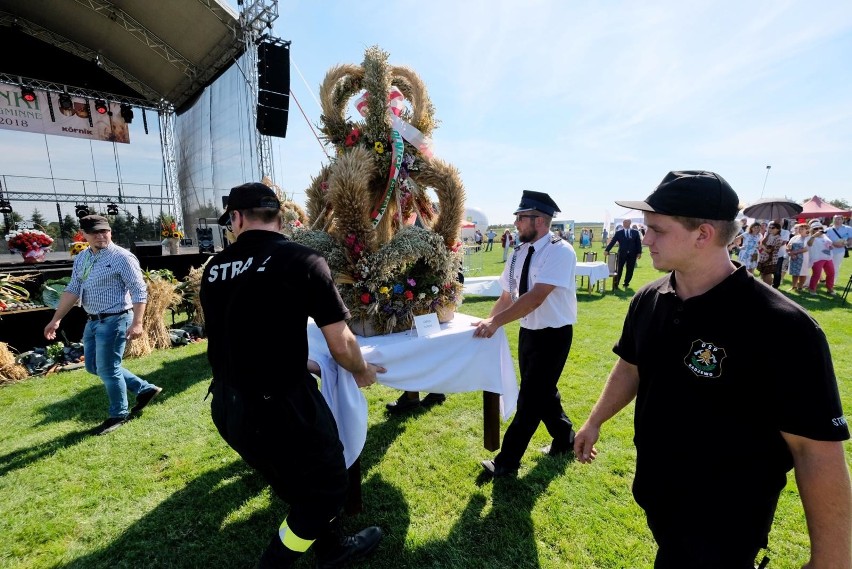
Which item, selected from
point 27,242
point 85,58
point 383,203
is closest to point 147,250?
point 27,242

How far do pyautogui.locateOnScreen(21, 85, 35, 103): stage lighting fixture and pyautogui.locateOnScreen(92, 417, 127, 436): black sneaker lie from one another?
1738 centimetres

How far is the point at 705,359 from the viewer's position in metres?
1.25

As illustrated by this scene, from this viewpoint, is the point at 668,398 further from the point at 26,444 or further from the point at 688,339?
the point at 26,444

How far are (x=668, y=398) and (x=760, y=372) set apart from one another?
0.29 m

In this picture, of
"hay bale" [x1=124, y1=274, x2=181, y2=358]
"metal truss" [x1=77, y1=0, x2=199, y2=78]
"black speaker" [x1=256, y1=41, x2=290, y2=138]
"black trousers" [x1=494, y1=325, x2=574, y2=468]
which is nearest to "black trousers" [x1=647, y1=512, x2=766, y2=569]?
"black trousers" [x1=494, y1=325, x2=574, y2=468]

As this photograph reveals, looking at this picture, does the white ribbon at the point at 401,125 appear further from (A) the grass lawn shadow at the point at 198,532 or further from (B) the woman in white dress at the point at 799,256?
(B) the woman in white dress at the point at 799,256

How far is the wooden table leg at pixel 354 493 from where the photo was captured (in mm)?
2475

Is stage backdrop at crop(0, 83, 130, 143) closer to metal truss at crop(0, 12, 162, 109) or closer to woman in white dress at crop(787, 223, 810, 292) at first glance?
metal truss at crop(0, 12, 162, 109)

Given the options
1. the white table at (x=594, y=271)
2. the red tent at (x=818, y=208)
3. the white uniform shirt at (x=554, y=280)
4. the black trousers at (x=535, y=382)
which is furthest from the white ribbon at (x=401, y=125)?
the red tent at (x=818, y=208)

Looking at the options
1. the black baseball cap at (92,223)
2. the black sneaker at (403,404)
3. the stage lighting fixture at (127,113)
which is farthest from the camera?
the stage lighting fixture at (127,113)

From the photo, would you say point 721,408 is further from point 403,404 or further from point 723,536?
point 403,404

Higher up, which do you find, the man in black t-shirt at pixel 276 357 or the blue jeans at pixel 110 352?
the man in black t-shirt at pixel 276 357

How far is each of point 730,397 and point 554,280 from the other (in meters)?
1.49

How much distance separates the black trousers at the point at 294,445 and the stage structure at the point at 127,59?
30.5 feet
